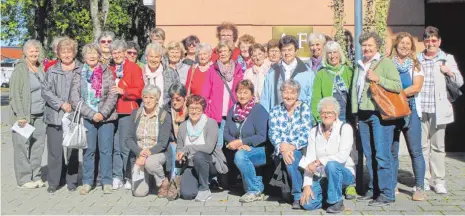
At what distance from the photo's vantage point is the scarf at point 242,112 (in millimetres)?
7301

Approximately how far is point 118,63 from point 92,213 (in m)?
2.25

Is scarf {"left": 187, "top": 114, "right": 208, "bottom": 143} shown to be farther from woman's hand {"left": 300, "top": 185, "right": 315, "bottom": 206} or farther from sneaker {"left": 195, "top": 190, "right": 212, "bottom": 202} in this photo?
woman's hand {"left": 300, "top": 185, "right": 315, "bottom": 206}

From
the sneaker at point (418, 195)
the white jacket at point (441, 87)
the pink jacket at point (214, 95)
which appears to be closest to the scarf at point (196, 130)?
the pink jacket at point (214, 95)

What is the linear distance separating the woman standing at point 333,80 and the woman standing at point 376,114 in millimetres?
213

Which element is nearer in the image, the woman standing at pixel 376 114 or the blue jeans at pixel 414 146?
the woman standing at pixel 376 114

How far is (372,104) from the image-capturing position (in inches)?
264

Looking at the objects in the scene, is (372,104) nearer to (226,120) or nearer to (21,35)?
(226,120)

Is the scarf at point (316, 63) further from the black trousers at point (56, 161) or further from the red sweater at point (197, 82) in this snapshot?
the black trousers at point (56, 161)

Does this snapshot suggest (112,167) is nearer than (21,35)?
Yes

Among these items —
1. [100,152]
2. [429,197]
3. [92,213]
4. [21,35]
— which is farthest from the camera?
[21,35]

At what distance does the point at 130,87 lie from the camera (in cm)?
776

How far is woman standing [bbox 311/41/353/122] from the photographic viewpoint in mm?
7055

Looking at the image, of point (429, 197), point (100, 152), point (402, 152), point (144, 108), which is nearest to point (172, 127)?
point (144, 108)

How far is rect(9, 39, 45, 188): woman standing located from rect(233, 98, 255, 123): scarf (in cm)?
270
